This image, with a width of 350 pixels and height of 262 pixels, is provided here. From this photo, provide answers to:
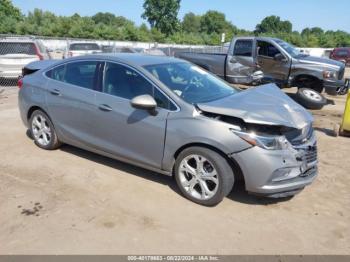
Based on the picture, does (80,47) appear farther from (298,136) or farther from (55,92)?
(298,136)

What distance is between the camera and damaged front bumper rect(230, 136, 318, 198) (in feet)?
13.7

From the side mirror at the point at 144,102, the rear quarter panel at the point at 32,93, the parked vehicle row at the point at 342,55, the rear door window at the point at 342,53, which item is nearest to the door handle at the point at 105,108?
the side mirror at the point at 144,102

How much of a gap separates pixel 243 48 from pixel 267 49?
2.61 ft

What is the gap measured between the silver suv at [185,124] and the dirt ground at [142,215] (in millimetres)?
300

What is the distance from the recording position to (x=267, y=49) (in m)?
13.3

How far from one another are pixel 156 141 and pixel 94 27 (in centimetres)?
5637

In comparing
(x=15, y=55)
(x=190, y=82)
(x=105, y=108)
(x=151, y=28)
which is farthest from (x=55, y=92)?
(x=151, y=28)

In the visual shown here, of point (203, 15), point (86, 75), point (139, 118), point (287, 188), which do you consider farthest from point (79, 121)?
point (203, 15)

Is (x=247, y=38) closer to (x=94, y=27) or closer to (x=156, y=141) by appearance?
(x=156, y=141)

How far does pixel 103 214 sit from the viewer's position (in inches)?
170

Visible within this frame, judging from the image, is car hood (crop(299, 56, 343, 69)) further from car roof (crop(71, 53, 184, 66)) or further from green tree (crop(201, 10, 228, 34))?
green tree (crop(201, 10, 228, 34))

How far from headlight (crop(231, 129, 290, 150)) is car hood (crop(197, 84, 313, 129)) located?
0.49ft

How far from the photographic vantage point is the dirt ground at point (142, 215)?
12.3ft

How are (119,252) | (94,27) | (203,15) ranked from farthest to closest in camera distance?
(203,15) → (94,27) → (119,252)
